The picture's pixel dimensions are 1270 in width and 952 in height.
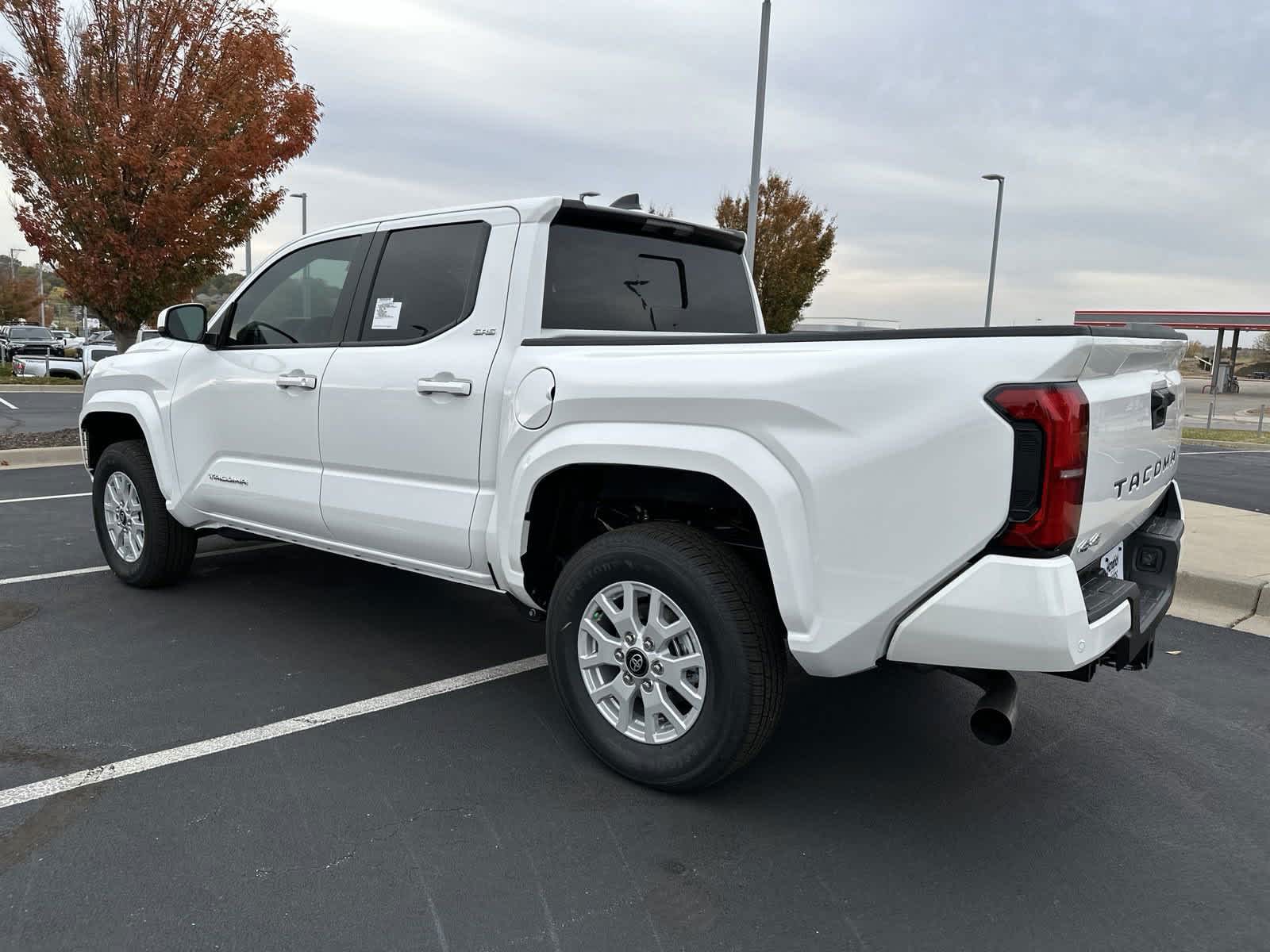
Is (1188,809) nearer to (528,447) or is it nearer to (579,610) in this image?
(579,610)

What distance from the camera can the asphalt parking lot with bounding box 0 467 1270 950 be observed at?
2.54 m

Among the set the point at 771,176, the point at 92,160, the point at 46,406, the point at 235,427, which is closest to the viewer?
the point at 235,427

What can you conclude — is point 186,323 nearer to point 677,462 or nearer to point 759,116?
point 677,462

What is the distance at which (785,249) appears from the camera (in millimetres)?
23438

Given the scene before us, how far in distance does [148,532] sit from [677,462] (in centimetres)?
359

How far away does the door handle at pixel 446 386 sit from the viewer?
3.62m

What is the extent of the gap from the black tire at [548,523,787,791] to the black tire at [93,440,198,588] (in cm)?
298

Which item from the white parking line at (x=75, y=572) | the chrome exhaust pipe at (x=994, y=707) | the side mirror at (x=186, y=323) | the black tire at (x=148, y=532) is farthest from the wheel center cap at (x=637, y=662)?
the black tire at (x=148, y=532)

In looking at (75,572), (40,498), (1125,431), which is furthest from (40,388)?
(1125,431)

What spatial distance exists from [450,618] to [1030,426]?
3.46 m

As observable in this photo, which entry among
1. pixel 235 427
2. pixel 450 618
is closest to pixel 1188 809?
pixel 450 618

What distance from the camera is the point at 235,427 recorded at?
470cm

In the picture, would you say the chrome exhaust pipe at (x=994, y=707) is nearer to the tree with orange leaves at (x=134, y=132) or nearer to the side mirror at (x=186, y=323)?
the side mirror at (x=186, y=323)

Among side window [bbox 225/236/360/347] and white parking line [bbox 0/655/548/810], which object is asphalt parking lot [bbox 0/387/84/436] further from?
white parking line [bbox 0/655/548/810]
